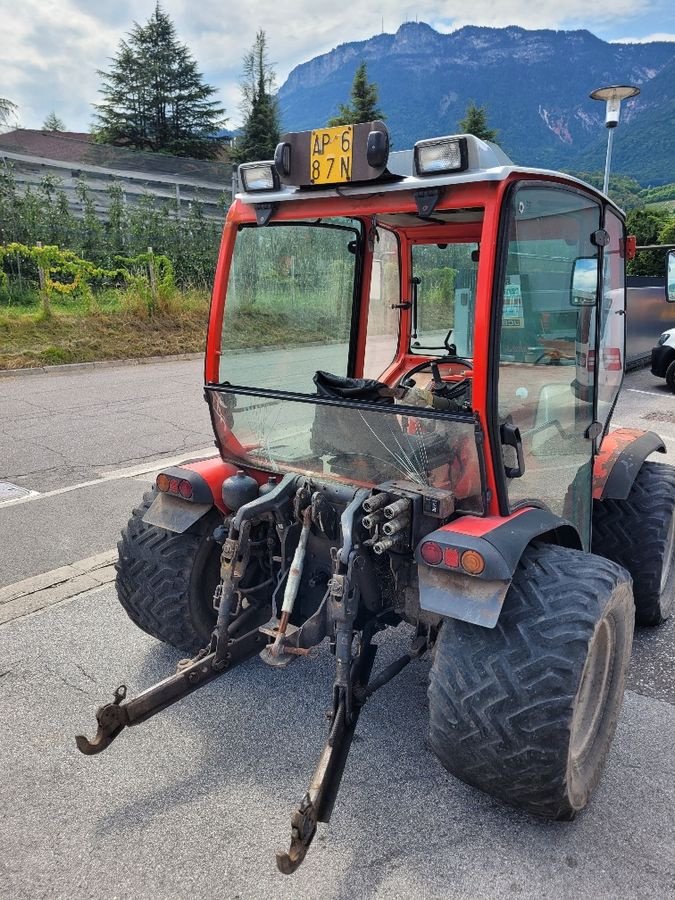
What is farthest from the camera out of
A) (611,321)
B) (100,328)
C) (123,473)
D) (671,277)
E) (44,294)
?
(100,328)

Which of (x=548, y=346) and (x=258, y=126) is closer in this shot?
(x=548, y=346)

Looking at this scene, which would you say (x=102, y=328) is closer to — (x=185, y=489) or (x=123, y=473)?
(x=123, y=473)

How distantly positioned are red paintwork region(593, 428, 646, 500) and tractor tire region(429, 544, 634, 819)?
1.10m

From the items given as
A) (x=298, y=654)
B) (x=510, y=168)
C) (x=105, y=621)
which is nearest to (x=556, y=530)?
(x=298, y=654)

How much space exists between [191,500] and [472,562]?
1.36m

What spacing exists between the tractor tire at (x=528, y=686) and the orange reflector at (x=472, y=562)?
223mm

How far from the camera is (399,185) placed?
2.32 m

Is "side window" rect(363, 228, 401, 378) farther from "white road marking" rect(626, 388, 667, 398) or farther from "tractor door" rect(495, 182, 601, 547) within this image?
"white road marking" rect(626, 388, 667, 398)

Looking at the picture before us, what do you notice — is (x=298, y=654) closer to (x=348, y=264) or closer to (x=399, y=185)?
(x=399, y=185)

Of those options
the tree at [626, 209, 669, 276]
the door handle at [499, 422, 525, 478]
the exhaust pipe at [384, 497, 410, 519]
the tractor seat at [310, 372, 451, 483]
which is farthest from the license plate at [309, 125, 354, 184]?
the tree at [626, 209, 669, 276]

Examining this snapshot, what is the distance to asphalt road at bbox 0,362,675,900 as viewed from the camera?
2.09 m

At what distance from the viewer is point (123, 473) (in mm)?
6469

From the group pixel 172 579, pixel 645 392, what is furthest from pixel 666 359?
pixel 172 579

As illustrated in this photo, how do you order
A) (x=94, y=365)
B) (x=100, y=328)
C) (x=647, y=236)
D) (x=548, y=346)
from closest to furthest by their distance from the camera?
1. (x=548, y=346)
2. (x=94, y=365)
3. (x=100, y=328)
4. (x=647, y=236)
